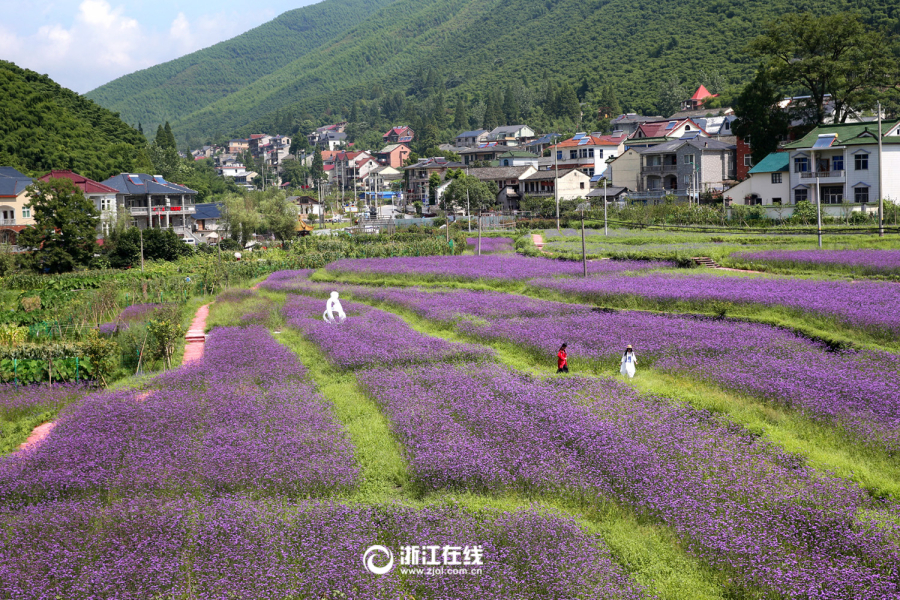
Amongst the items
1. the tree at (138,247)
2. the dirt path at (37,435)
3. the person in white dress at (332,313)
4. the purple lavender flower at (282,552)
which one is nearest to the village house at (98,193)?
the tree at (138,247)

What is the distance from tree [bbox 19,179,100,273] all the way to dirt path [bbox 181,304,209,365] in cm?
2236

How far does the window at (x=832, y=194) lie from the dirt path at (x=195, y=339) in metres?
47.0

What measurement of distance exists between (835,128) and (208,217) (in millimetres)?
65670

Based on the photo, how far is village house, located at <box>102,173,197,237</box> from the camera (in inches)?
2982

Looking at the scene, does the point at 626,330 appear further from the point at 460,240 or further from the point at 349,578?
the point at 460,240

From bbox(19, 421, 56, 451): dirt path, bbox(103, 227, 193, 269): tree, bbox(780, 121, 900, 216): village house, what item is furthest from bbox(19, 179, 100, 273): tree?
bbox(780, 121, 900, 216): village house

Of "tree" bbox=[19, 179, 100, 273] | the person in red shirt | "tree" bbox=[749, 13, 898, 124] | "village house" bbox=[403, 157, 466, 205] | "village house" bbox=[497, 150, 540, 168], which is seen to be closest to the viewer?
the person in red shirt

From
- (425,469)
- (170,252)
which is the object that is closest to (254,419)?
(425,469)

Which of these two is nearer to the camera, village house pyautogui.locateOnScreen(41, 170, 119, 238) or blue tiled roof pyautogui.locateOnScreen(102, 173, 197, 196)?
village house pyautogui.locateOnScreen(41, 170, 119, 238)

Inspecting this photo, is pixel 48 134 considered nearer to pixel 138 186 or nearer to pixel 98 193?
pixel 138 186

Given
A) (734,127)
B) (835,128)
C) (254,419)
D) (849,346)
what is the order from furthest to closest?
(734,127)
(835,128)
(849,346)
(254,419)

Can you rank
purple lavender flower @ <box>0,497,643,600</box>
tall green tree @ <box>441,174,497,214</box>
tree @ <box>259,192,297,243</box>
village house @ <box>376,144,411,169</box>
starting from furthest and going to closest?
1. village house @ <box>376,144,411,169</box>
2. tall green tree @ <box>441,174,497,214</box>
3. tree @ <box>259,192,297,243</box>
4. purple lavender flower @ <box>0,497,643,600</box>

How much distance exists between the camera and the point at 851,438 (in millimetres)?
14242

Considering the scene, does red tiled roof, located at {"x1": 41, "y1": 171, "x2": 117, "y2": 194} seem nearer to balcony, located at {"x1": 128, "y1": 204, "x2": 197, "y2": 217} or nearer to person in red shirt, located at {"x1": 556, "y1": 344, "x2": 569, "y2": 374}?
balcony, located at {"x1": 128, "y1": 204, "x2": 197, "y2": 217}
